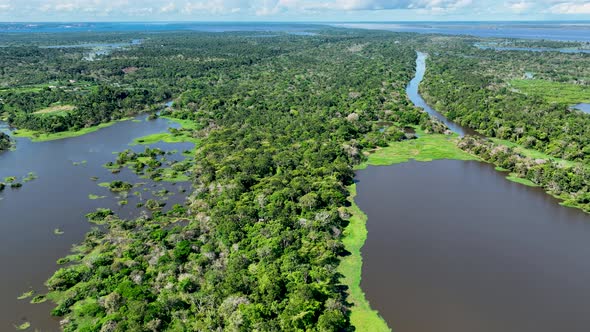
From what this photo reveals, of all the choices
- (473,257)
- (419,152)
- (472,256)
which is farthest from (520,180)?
(473,257)

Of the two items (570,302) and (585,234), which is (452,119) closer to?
(585,234)

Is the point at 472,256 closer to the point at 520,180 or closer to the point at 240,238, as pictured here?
the point at 240,238

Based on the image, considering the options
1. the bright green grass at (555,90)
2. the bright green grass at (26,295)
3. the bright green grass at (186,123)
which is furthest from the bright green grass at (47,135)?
the bright green grass at (555,90)

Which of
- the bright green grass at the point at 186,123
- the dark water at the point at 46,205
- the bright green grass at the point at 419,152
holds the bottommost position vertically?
the dark water at the point at 46,205

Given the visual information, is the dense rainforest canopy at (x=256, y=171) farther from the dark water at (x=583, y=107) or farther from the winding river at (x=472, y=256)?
the dark water at (x=583, y=107)

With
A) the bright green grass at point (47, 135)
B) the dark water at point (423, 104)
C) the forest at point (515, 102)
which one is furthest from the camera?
the dark water at point (423, 104)
